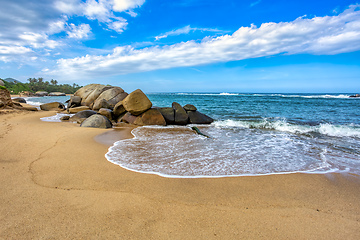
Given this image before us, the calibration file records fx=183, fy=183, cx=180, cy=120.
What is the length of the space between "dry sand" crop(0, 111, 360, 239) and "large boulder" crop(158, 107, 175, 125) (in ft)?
23.6

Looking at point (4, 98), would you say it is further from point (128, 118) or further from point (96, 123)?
point (128, 118)

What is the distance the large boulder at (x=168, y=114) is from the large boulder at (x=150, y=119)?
38 cm

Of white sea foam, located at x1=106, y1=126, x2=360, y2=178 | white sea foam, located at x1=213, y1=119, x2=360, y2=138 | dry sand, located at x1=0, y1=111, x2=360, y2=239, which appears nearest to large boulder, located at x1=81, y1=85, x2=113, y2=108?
white sea foam, located at x1=213, y1=119, x2=360, y2=138

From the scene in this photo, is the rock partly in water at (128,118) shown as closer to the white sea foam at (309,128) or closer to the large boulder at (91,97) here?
the white sea foam at (309,128)

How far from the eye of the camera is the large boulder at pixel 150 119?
10.9 metres

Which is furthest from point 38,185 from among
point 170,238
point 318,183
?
point 318,183

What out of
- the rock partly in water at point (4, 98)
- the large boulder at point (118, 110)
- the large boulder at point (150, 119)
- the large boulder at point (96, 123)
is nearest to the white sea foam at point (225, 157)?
the large boulder at point (96, 123)

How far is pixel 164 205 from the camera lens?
2.70 m

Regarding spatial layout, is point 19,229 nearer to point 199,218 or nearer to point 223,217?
point 199,218

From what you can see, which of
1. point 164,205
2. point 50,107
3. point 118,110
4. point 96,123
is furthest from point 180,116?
point 50,107

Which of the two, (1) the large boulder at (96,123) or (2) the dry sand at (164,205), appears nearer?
(2) the dry sand at (164,205)

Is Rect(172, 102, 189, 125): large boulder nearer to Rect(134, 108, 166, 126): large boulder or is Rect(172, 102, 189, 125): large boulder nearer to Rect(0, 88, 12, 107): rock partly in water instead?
Rect(134, 108, 166, 126): large boulder

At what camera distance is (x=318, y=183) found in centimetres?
363

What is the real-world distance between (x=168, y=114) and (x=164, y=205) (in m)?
8.95
